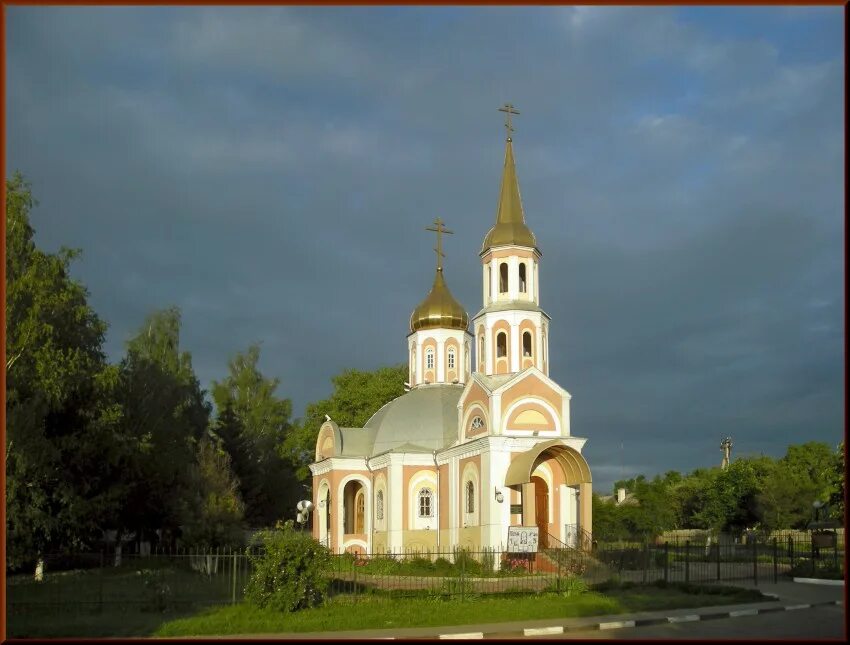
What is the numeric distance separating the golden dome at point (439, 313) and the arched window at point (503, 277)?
7865 millimetres

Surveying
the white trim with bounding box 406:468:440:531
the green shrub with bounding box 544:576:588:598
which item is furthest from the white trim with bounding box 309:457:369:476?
the green shrub with bounding box 544:576:588:598

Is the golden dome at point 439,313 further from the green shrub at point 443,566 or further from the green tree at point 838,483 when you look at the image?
the green tree at point 838,483

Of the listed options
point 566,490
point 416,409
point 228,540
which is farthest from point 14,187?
point 566,490

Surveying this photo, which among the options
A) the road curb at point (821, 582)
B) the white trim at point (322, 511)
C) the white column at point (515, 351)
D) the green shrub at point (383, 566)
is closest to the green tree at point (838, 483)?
the white column at point (515, 351)

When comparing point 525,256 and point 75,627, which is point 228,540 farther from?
point 75,627

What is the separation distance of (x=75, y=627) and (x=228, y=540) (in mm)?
19332

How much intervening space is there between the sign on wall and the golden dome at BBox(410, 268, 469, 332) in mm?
17509

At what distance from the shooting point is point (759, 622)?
1594 centimetres

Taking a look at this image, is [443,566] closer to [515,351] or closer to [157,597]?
[515,351]

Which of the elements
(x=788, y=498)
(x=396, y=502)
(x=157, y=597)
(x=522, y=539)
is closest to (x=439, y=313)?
(x=396, y=502)

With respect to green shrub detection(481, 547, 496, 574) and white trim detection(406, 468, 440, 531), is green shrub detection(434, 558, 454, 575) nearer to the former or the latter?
green shrub detection(481, 547, 496, 574)

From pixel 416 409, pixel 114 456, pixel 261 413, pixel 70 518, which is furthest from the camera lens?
pixel 261 413

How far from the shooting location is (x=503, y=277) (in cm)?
3603

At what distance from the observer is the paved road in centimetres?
1430
